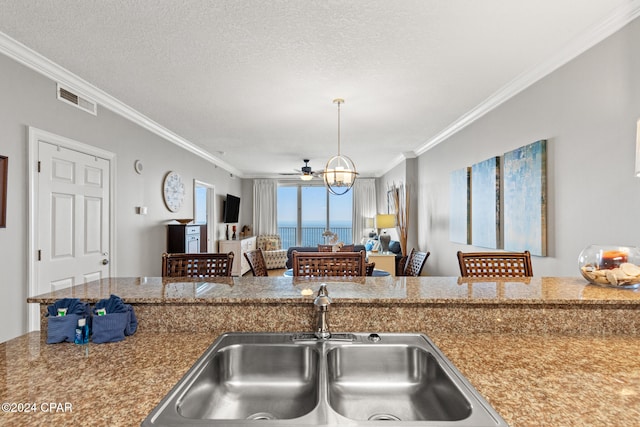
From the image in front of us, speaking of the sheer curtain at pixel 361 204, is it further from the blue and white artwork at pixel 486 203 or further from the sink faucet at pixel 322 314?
the sink faucet at pixel 322 314

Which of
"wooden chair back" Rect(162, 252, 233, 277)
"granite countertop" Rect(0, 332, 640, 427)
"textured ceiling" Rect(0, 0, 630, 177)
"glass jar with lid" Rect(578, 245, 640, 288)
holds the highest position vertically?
"textured ceiling" Rect(0, 0, 630, 177)

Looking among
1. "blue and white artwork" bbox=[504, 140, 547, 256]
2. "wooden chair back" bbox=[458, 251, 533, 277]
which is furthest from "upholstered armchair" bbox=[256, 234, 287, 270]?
"wooden chair back" bbox=[458, 251, 533, 277]

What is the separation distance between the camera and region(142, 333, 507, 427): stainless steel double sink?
0.97m

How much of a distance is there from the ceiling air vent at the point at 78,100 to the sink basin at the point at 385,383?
326cm

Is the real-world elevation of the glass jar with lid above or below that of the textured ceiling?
below

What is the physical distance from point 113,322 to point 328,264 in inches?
55.4

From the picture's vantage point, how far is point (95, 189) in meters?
3.39

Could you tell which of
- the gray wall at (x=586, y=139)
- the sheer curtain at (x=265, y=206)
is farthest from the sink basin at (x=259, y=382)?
the sheer curtain at (x=265, y=206)

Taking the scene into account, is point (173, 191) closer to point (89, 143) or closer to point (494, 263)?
point (89, 143)

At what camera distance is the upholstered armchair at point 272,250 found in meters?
8.42

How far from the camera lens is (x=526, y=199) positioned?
3010 millimetres

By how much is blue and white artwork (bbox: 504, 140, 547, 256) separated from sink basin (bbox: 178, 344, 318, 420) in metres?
2.56

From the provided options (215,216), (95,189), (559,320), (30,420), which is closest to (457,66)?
(559,320)

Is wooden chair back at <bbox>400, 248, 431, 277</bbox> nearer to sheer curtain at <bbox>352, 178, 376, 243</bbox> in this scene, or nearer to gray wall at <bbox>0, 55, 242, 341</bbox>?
gray wall at <bbox>0, 55, 242, 341</bbox>
